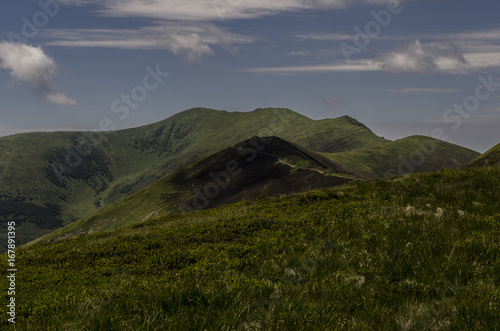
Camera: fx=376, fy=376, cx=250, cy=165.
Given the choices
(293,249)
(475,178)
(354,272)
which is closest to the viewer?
(354,272)

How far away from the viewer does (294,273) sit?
7.76 meters

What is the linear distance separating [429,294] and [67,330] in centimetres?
594

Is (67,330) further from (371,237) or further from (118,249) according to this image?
(371,237)

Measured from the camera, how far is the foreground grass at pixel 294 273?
5.57 m

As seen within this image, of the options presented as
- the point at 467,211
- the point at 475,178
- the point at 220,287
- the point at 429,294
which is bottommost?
the point at 429,294

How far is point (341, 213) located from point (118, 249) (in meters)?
7.36

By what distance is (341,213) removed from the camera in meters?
13.0

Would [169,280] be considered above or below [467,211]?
below

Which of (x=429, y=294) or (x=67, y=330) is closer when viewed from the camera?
(x=67, y=330)

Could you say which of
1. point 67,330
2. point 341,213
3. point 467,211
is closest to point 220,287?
point 67,330

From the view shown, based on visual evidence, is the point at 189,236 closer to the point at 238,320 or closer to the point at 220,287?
the point at 220,287

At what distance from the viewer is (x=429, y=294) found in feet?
22.1

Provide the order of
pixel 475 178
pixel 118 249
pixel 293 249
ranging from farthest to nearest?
pixel 475 178, pixel 118 249, pixel 293 249

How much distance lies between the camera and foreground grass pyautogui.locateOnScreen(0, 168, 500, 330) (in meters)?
5.57
